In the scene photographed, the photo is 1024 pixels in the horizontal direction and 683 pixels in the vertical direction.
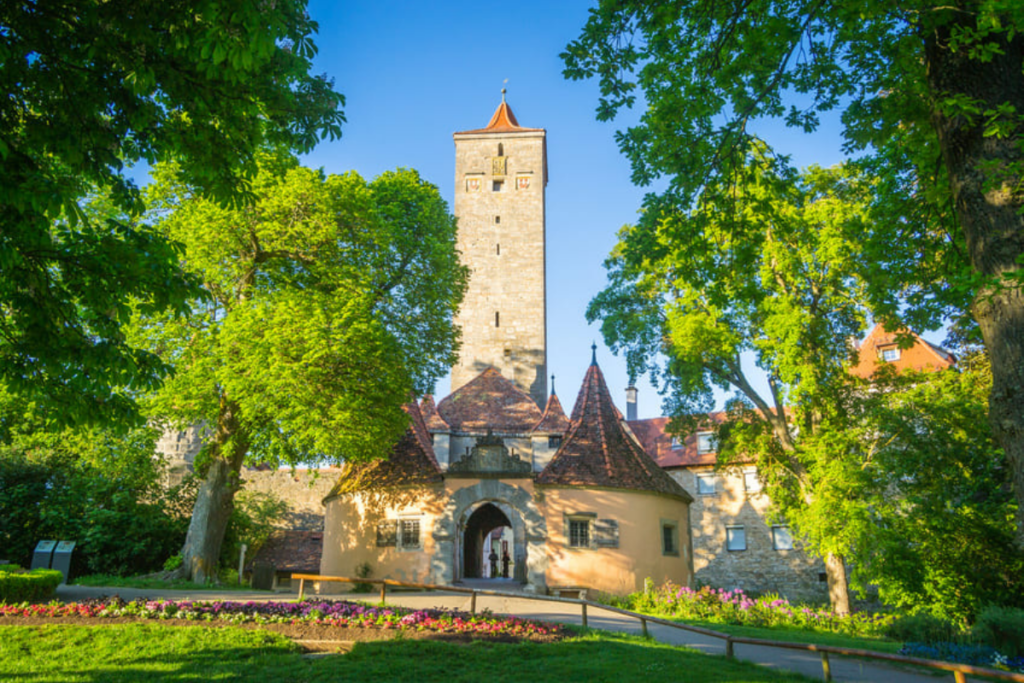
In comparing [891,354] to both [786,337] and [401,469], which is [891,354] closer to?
[786,337]

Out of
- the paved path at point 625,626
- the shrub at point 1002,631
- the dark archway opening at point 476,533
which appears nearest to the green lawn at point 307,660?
the paved path at point 625,626

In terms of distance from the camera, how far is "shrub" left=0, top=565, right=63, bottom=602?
1225cm

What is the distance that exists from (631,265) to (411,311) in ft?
45.2

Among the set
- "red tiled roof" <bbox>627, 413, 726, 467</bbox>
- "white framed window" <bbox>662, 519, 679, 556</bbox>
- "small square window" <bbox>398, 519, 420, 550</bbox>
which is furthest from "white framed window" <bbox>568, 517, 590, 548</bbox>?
"red tiled roof" <bbox>627, 413, 726, 467</bbox>

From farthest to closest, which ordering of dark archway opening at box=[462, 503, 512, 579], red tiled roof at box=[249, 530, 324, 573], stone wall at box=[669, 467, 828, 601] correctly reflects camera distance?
1. red tiled roof at box=[249, 530, 324, 573]
2. stone wall at box=[669, 467, 828, 601]
3. dark archway opening at box=[462, 503, 512, 579]

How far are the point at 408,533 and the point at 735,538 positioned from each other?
61.9ft

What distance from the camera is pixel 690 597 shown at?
18062 mm

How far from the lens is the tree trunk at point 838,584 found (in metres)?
19.3

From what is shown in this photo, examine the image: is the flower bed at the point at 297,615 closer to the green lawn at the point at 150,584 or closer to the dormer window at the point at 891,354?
the green lawn at the point at 150,584

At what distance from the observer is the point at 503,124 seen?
149ft

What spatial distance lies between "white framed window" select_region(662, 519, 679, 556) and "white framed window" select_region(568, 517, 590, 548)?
2.79 meters

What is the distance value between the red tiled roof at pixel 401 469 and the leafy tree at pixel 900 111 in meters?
14.3

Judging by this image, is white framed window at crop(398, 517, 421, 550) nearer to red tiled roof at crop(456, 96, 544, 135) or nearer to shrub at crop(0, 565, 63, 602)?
shrub at crop(0, 565, 63, 602)

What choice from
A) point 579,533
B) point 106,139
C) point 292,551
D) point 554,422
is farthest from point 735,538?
point 106,139
